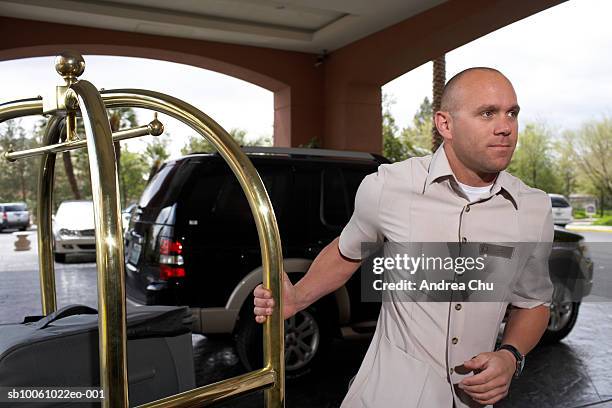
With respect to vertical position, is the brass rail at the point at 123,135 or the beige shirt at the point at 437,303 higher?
the brass rail at the point at 123,135

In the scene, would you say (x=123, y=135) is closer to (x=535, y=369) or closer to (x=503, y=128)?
(x=503, y=128)

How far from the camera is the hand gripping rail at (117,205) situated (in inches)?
41.1

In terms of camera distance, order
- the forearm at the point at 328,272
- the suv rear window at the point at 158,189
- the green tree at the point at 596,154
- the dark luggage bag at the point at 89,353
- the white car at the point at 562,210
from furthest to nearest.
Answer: the green tree at the point at 596,154 < the white car at the point at 562,210 < the suv rear window at the point at 158,189 < the forearm at the point at 328,272 < the dark luggage bag at the point at 89,353

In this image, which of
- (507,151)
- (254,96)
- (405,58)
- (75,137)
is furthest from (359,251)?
(254,96)

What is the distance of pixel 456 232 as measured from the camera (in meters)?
1.90

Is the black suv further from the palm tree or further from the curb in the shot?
the curb

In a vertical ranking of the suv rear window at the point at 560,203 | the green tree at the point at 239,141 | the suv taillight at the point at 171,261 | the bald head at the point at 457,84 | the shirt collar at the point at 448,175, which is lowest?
the suv rear window at the point at 560,203

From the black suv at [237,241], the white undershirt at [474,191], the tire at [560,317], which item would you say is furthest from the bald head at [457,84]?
the tire at [560,317]

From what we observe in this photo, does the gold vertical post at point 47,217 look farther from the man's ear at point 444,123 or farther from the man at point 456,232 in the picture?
the man's ear at point 444,123

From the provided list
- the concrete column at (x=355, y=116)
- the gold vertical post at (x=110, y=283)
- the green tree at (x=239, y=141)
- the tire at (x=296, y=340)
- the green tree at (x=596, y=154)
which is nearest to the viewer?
the gold vertical post at (x=110, y=283)

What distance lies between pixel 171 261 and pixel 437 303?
3620mm

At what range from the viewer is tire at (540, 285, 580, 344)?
6777 millimetres

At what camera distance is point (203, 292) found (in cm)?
522

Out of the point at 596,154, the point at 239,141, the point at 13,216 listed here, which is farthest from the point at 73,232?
the point at 596,154
